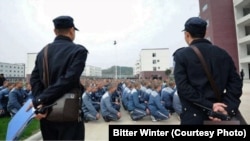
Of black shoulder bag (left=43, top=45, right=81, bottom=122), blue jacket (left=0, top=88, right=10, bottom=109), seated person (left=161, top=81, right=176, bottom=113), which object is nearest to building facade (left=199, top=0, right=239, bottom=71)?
seated person (left=161, top=81, right=176, bottom=113)

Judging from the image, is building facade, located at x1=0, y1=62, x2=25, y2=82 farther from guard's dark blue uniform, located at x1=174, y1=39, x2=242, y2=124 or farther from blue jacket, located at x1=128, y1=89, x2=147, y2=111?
guard's dark blue uniform, located at x1=174, y1=39, x2=242, y2=124

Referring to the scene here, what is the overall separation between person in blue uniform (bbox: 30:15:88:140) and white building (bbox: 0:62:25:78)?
80.8 metres

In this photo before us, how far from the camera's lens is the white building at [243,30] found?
3606cm

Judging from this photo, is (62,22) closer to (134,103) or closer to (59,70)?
(59,70)

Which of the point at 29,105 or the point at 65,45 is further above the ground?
the point at 65,45

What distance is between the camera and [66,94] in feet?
7.63

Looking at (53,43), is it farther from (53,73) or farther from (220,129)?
(220,129)

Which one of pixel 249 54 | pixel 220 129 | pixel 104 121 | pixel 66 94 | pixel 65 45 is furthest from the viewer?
pixel 249 54

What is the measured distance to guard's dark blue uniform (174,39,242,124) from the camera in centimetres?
231

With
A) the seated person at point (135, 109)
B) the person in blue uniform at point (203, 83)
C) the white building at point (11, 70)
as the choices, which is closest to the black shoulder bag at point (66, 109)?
the person in blue uniform at point (203, 83)

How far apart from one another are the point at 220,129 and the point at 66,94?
1.35m

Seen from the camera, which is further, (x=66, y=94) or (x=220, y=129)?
(x=66, y=94)

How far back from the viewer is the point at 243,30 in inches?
1494

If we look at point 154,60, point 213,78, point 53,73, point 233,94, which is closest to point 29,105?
point 53,73
